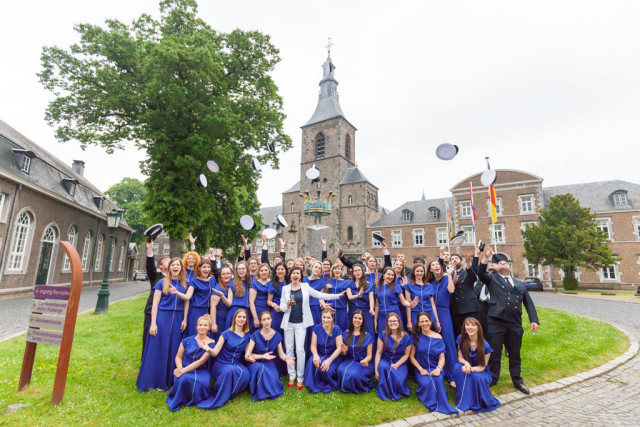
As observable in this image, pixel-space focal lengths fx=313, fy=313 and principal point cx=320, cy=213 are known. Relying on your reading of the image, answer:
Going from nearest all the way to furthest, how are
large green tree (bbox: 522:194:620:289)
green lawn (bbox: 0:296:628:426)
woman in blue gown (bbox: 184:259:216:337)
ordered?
green lawn (bbox: 0:296:628:426) < woman in blue gown (bbox: 184:259:216:337) < large green tree (bbox: 522:194:620:289)

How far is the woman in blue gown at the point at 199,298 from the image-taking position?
17.3 ft

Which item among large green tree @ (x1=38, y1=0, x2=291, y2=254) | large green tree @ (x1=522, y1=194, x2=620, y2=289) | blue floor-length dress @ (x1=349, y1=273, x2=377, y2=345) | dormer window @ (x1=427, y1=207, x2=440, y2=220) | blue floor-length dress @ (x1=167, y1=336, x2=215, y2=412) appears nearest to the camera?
blue floor-length dress @ (x1=167, y1=336, x2=215, y2=412)

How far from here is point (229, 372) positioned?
4.64 metres

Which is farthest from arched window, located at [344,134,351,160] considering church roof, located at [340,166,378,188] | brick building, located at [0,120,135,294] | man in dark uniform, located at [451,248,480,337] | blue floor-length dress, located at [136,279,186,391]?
blue floor-length dress, located at [136,279,186,391]

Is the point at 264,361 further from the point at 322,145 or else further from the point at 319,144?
the point at 319,144

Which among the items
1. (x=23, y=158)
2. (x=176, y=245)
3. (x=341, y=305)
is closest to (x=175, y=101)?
(x=176, y=245)

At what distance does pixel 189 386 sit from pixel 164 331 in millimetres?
992

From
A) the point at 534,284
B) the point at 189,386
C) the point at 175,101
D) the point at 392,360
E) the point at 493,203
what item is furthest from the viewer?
the point at 534,284

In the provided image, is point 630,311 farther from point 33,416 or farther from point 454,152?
point 33,416

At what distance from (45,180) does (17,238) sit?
3.91 metres

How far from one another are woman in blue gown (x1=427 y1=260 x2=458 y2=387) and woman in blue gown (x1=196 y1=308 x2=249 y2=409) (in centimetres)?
329

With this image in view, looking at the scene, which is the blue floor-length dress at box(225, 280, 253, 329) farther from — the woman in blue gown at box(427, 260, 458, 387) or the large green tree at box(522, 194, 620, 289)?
the large green tree at box(522, 194, 620, 289)

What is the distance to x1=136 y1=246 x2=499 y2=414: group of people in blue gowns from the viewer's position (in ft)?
15.3

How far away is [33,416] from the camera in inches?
159
